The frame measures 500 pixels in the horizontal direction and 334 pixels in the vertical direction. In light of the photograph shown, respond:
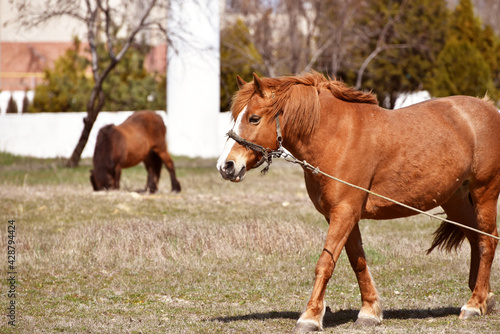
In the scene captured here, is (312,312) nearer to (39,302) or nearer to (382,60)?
(39,302)

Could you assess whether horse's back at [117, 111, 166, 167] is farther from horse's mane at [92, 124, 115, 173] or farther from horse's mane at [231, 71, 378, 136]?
horse's mane at [231, 71, 378, 136]

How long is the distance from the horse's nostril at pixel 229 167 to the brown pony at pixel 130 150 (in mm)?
10108

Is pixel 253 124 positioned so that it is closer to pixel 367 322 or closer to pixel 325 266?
pixel 325 266

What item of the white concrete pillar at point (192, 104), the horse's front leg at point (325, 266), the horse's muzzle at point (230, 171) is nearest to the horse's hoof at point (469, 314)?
the horse's front leg at point (325, 266)

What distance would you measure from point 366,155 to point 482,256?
1565mm

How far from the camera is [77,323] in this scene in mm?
5723

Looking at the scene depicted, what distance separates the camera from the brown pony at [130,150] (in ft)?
49.1

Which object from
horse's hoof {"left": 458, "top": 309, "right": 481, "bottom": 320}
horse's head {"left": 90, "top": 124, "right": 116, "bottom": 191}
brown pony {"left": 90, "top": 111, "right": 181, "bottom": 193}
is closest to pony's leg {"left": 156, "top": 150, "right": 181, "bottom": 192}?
brown pony {"left": 90, "top": 111, "right": 181, "bottom": 193}

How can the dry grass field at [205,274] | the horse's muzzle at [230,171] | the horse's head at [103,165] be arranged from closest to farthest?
the horse's muzzle at [230,171]
the dry grass field at [205,274]
the horse's head at [103,165]

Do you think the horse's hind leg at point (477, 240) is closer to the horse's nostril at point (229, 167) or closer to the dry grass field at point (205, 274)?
the dry grass field at point (205, 274)

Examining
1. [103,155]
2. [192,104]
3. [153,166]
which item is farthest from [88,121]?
[192,104]

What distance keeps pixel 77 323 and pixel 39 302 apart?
102 centimetres

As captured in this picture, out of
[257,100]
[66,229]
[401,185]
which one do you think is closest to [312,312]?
[401,185]

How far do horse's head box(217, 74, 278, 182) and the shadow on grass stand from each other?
1.41m
